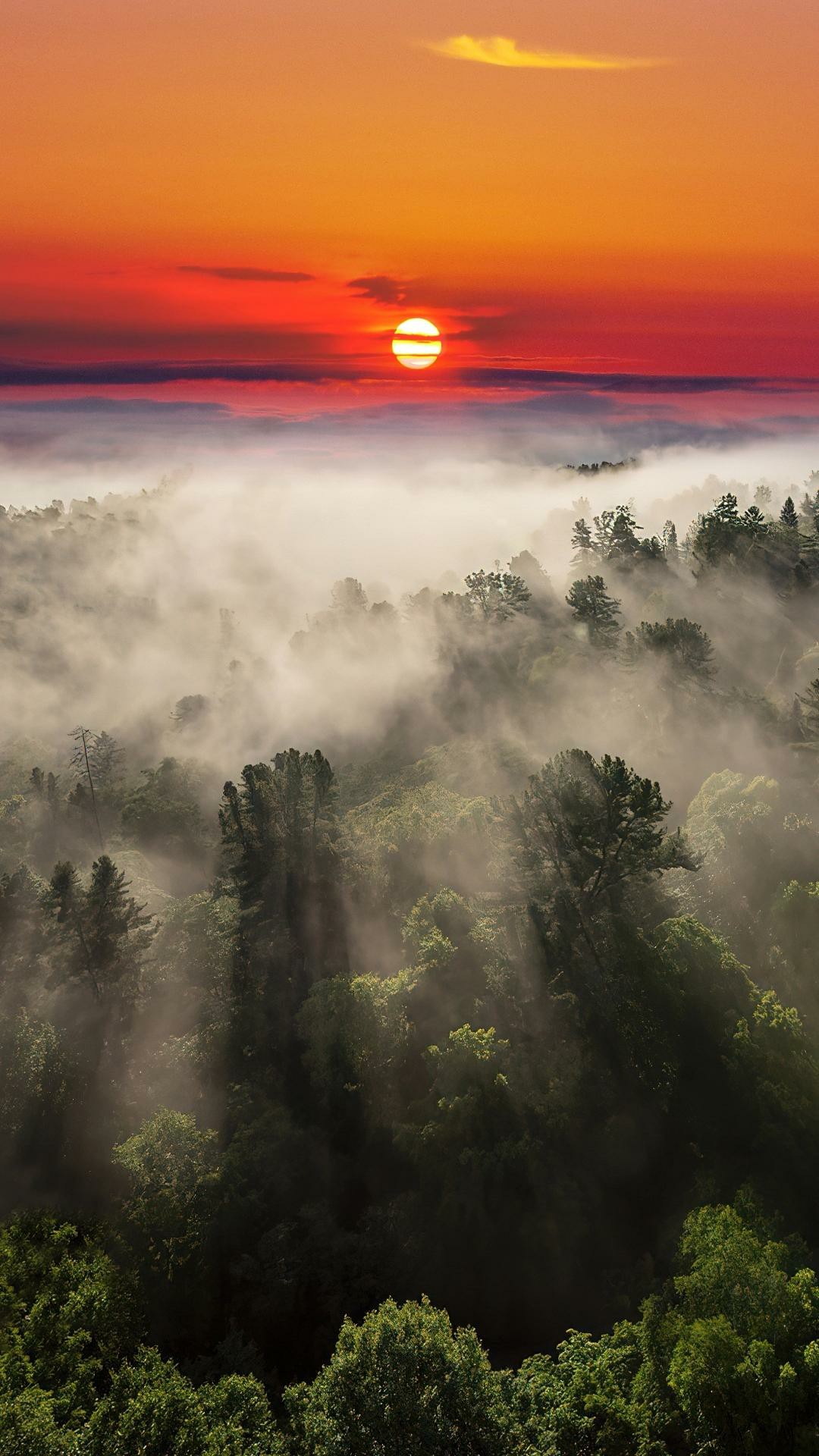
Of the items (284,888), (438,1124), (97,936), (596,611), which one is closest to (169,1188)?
(438,1124)

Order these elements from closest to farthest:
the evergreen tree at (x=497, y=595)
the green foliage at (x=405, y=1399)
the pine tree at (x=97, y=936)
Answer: the green foliage at (x=405, y=1399), the pine tree at (x=97, y=936), the evergreen tree at (x=497, y=595)

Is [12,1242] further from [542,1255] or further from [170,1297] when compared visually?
[542,1255]

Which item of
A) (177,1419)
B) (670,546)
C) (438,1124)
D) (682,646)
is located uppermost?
(670,546)

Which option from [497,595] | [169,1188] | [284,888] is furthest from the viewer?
[497,595]

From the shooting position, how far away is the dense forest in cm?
4009

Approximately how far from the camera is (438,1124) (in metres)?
63.5

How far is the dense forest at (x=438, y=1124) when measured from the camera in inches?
1578

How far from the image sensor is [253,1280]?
57344 mm

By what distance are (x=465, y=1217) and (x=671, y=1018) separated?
21.8 m

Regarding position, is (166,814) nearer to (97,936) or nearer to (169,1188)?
(97,936)

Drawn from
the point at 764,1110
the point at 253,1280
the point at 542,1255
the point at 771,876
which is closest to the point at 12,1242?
the point at 253,1280

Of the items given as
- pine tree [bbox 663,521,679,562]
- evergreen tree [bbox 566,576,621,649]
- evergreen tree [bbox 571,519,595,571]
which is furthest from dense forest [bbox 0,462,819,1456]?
pine tree [bbox 663,521,679,562]

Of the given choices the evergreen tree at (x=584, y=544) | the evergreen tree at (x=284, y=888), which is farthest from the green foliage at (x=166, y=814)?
the evergreen tree at (x=584, y=544)

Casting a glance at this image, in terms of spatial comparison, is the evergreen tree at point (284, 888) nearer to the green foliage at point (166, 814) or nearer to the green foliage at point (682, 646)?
the green foliage at point (166, 814)
